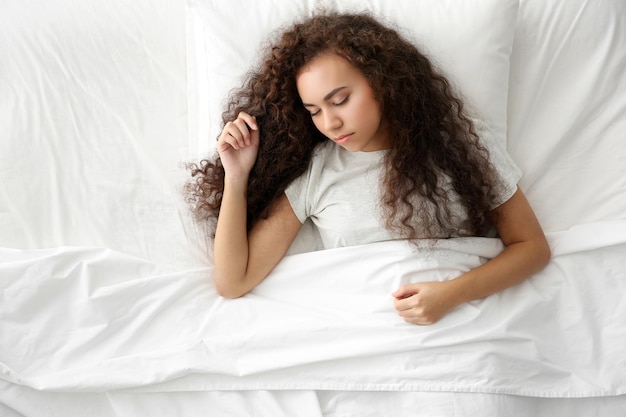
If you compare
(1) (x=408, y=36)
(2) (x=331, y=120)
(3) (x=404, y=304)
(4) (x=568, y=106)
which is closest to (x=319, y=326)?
(3) (x=404, y=304)

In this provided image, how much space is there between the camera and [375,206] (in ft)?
4.48

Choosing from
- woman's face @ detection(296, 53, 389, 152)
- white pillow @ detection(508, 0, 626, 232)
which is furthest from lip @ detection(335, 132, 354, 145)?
white pillow @ detection(508, 0, 626, 232)

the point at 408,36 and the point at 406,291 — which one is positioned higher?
the point at 408,36

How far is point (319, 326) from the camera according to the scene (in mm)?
1303

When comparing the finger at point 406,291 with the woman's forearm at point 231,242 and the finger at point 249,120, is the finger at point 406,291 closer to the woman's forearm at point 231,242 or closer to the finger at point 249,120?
the woman's forearm at point 231,242

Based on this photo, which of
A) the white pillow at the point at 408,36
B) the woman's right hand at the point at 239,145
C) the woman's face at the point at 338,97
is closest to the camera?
the woman's face at the point at 338,97

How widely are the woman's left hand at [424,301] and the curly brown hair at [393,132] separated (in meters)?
0.10

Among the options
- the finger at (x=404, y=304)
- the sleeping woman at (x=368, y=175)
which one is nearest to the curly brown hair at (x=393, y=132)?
the sleeping woman at (x=368, y=175)

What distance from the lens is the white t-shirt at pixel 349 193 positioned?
1369 mm

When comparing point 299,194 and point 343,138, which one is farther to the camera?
point 299,194

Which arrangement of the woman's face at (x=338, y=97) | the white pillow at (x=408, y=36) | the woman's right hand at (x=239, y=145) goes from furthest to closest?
1. the white pillow at (x=408, y=36)
2. the woman's right hand at (x=239, y=145)
3. the woman's face at (x=338, y=97)

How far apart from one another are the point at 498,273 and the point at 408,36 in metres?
0.50

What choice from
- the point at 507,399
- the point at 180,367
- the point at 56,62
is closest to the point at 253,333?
the point at 180,367

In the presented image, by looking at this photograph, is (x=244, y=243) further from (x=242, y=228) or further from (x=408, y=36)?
(x=408, y=36)
